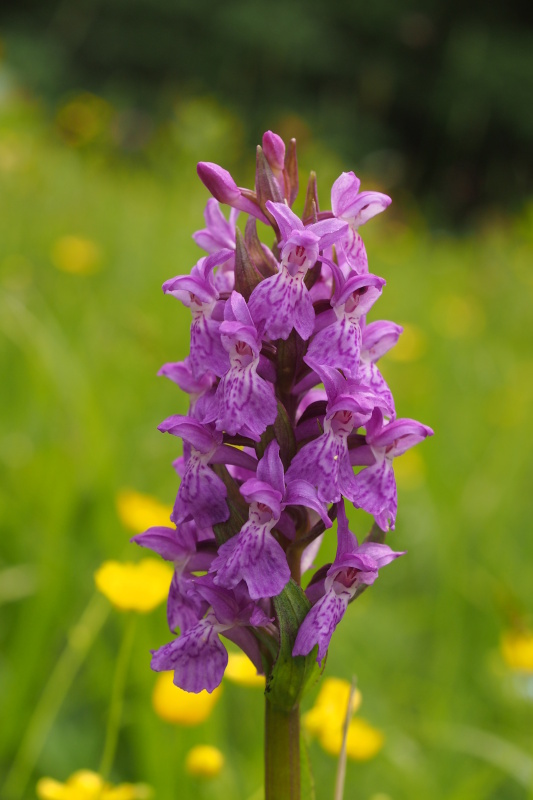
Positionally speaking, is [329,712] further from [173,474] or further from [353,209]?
[173,474]

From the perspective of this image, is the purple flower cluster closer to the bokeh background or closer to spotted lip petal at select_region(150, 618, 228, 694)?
spotted lip petal at select_region(150, 618, 228, 694)

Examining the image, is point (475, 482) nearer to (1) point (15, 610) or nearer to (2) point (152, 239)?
(1) point (15, 610)

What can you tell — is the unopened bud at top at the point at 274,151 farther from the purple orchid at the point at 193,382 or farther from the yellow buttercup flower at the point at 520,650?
the yellow buttercup flower at the point at 520,650

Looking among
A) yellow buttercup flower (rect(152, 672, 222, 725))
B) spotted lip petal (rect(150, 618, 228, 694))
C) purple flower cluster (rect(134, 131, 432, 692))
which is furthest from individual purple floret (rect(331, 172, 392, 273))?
yellow buttercup flower (rect(152, 672, 222, 725))

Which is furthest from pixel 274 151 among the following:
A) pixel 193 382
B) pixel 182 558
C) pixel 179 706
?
pixel 179 706

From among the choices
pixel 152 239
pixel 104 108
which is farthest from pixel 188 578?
pixel 104 108
